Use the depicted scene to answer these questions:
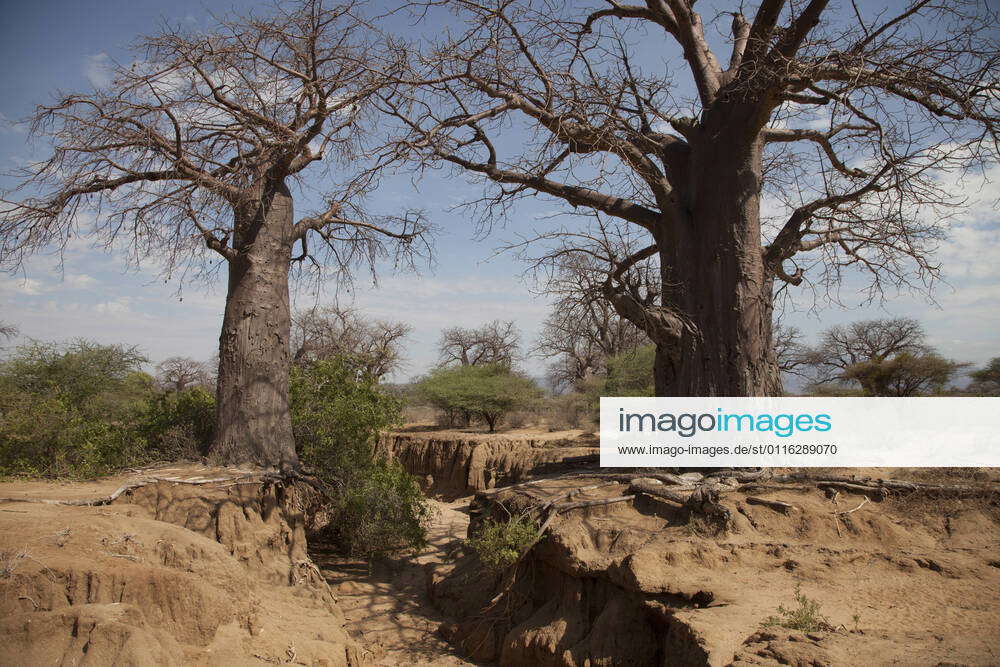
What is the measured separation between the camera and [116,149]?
6355 millimetres

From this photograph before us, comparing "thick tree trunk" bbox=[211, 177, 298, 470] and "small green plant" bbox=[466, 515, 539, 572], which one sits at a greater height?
"thick tree trunk" bbox=[211, 177, 298, 470]

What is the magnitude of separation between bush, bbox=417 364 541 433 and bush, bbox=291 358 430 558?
1182 centimetres

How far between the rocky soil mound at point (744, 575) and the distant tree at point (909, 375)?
14.7 m

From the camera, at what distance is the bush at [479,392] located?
2042 cm

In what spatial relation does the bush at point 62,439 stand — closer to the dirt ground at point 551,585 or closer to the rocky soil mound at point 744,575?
the dirt ground at point 551,585

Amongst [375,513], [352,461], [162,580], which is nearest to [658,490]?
[162,580]

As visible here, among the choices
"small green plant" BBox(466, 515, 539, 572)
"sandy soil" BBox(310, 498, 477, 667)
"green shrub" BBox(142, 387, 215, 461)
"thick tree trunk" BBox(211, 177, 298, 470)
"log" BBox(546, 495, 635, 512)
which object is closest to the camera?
"small green plant" BBox(466, 515, 539, 572)

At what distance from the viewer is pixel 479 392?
66.8ft

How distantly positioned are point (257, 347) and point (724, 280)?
17.6 feet

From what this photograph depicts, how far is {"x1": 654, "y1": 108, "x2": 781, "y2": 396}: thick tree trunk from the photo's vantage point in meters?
6.13

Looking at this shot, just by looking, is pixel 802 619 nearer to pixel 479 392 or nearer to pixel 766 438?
pixel 766 438

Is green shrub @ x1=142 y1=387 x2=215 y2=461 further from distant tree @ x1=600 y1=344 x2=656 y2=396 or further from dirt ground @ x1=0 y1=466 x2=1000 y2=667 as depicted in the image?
distant tree @ x1=600 y1=344 x2=656 y2=396

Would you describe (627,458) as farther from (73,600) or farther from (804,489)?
(73,600)

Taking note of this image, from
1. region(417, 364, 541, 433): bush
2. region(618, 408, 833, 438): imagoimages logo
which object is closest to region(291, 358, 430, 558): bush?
region(618, 408, 833, 438): imagoimages logo
